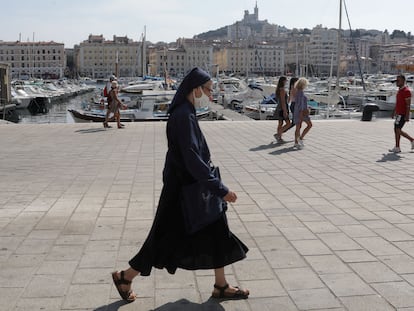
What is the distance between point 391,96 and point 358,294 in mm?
43319

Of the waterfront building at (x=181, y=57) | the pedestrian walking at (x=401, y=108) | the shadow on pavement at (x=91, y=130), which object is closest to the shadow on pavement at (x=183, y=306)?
the pedestrian walking at (x=401, y=108)

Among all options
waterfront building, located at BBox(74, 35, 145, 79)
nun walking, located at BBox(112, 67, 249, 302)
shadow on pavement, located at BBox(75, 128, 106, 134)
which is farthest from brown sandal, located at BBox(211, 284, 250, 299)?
waterfront building, located at BBox(74, 35, 145, 79)

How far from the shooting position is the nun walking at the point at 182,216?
374 centimetres

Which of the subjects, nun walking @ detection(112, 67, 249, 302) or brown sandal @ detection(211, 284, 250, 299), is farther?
brown sandal @ detection(211, 284, 250, 299)

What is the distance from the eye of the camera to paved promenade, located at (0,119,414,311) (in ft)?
13.6

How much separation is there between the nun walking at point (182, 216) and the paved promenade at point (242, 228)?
36cm

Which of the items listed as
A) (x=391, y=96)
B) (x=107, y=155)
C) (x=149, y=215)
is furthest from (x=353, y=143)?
(x=391, y=96)

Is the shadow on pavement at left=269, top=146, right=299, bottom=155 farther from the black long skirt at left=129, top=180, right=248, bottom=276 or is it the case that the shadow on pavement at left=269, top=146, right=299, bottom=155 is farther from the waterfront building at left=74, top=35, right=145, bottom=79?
the waterfront building at left=74, top=35, right=145, bottom=79

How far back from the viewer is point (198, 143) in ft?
12.3

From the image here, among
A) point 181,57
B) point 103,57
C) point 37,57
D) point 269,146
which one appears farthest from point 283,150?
point 103,57

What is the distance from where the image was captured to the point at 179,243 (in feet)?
12.7

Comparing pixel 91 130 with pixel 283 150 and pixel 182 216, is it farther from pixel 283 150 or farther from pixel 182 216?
pixel 182 216

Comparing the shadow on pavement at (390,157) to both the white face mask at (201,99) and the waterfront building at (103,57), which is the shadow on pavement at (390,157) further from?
the waterfront building at (103,57)

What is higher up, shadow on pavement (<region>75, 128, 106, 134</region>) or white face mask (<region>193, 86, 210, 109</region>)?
white face mask (<region>193, 86, 210, 109</region>)
